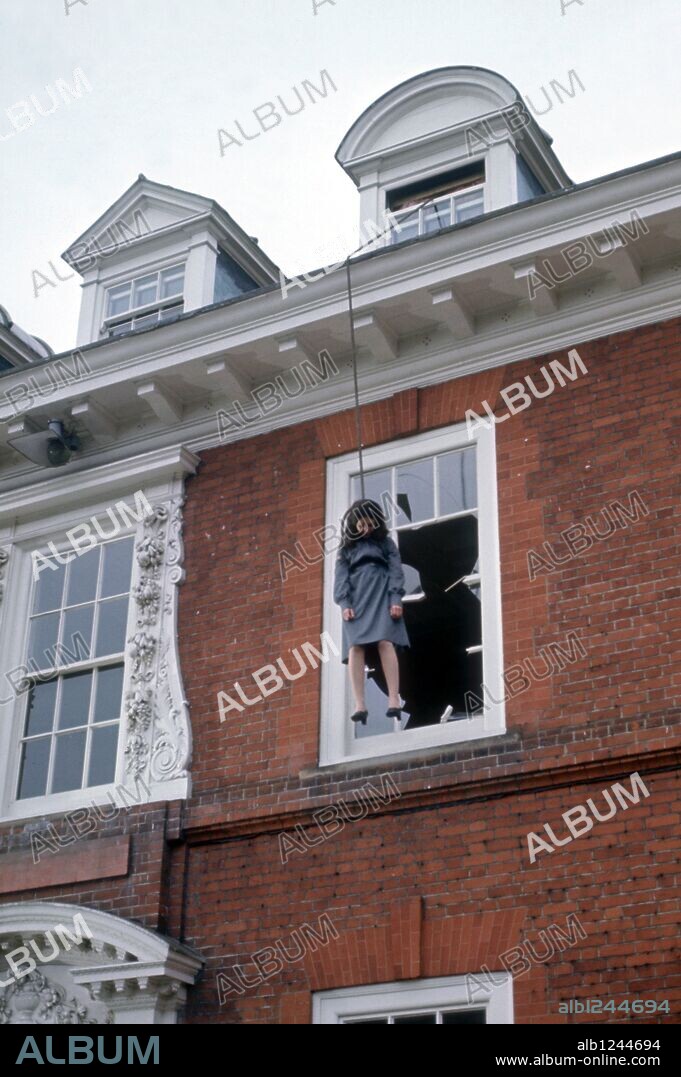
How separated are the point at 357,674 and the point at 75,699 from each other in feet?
8.42

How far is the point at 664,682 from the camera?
9219 millimetres

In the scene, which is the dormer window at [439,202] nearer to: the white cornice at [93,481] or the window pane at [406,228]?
the window pane at [406,228]

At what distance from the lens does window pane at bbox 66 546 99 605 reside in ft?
39.2

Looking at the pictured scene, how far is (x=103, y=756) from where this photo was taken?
36.5ft

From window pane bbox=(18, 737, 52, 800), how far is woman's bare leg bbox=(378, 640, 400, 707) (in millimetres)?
2924

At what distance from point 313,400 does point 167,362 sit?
1185 millimetres

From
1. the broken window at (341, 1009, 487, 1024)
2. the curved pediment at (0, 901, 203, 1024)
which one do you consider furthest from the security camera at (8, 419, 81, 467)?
the broken window at (341, 1009, 487, 1024)

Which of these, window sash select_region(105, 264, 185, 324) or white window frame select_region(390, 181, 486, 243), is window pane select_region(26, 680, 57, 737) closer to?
window sash select_region(105, 264, 185, 324)

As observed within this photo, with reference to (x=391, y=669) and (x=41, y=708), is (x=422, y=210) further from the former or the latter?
(x=41, y=708)

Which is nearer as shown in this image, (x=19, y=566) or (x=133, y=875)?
(x=133, y=875)
